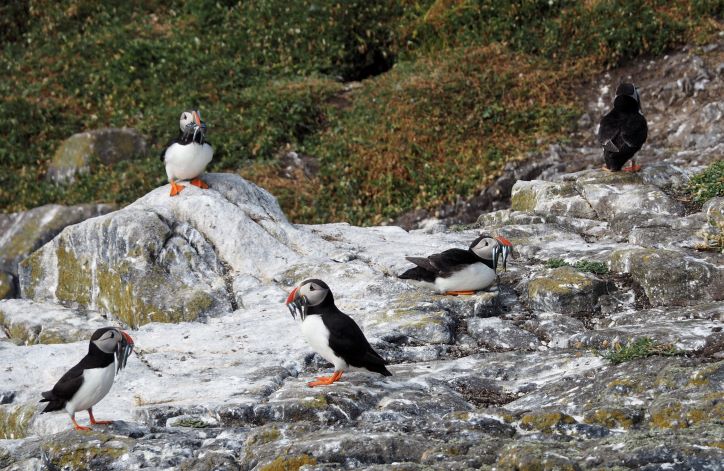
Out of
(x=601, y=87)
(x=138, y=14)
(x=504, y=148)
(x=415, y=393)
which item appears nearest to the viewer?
(x=415, y=393)

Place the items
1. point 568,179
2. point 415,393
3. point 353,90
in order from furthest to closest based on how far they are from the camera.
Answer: point 353,90 → point 568,179 → point 415,393

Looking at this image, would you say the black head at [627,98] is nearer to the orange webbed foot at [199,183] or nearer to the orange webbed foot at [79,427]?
the orange webbed foot at [199,183]

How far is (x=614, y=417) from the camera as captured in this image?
6293mm

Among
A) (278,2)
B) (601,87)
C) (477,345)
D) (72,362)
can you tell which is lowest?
(477,345)

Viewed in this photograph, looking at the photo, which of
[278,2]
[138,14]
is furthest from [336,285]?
[138,14]

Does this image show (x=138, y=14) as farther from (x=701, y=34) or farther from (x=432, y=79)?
(x=701, y=34)

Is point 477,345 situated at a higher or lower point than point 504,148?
lower

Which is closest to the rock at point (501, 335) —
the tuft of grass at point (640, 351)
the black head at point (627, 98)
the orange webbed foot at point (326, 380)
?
the tuft of grass at point (640, 351)

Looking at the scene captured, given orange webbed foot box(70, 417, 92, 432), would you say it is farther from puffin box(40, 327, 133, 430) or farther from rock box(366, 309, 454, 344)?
rock box(366, 309, 454, 344)

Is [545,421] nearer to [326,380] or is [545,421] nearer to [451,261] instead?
[326,380]

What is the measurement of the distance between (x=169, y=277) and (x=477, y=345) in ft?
11.5

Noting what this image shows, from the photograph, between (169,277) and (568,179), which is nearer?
(169,277)

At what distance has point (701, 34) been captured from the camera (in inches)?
736

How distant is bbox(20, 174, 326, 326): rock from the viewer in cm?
1021
